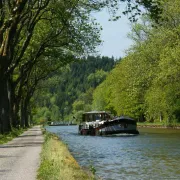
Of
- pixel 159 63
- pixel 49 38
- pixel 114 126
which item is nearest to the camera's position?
pixel 49 38

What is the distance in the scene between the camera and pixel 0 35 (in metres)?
30.8

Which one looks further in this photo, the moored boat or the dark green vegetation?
the moored boat

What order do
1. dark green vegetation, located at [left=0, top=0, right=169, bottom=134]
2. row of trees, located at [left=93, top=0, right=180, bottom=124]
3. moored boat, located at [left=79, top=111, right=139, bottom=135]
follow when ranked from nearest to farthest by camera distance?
dark green vegetation, located at [left=0, top=0, right=169, bottom=134] < row of trees, located at [left=93, top=0, right=180, bottom=124] < moored boat, located at [left=79, top=111, right=139, bottom=135]

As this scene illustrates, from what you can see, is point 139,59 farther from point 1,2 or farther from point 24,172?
point 24,172

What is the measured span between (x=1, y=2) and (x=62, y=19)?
597 centimetres

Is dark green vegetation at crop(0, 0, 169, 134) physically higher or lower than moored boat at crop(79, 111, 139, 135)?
higher

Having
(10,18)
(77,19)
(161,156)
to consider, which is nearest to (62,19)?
→ (77,19)

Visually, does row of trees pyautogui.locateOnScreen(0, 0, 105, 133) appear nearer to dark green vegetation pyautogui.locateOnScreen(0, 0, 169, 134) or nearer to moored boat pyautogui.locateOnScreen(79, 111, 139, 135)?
dark green vegetation pyautogui.locateOnScreen(0, 0, 169, 134)

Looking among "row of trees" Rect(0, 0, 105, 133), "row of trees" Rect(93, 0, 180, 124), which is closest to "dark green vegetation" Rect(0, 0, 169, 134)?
"row of trees" Rect(0, 0, 105, 133)

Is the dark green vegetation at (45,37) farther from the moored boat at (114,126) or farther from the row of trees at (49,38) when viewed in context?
the moored boat at (114,126)

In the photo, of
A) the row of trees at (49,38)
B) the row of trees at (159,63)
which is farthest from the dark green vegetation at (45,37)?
the row of trees at (159,63)

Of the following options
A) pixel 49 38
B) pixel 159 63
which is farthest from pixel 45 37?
pixel 159 63

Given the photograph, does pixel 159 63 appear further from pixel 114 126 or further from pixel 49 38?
pixel 49 38

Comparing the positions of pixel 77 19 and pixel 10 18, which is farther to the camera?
pixel 77 19
